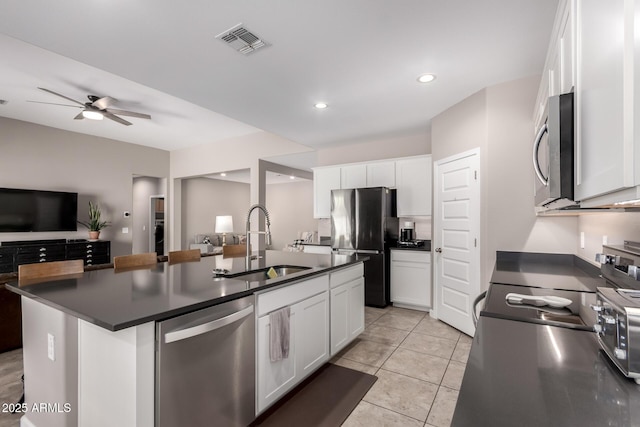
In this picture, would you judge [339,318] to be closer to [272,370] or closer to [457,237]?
[272,370]

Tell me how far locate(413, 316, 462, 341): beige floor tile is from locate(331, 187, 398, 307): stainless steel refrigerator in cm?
74

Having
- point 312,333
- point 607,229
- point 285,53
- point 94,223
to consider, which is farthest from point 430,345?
point 94,223

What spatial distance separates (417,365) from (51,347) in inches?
106

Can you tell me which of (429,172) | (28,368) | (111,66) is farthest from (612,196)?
(429,172)

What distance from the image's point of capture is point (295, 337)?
2.20 metres

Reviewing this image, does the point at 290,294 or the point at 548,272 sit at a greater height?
the point at 548,272

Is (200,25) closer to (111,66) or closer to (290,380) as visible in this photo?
(111,66)

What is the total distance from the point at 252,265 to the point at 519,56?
9.51 ft

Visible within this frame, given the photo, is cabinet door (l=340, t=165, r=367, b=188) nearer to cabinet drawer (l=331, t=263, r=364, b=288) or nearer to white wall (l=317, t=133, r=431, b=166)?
white wall (l=317, t=133, r=431, b=166)

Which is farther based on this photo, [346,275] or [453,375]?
[346,275]

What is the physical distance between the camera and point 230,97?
3289 millimetres

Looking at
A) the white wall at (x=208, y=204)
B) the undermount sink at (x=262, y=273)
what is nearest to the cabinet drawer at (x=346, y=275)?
the undermount sink at (x=262, y=273)

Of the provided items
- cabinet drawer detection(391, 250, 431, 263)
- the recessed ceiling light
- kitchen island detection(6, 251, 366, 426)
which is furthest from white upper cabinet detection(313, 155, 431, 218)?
kitchen island detection(6, 251, 366, 426)

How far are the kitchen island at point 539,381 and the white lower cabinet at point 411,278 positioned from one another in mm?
3097
